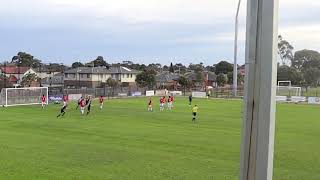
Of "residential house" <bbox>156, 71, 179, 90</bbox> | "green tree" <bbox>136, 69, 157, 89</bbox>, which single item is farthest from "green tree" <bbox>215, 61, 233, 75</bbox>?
"green tree" <bbox>136, 69, 157, 89</bbox>

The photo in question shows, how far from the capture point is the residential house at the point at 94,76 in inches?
4240

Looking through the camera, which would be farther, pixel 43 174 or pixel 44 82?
pixel 44 82

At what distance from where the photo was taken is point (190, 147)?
18.9m

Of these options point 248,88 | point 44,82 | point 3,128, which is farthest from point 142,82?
point 248,88

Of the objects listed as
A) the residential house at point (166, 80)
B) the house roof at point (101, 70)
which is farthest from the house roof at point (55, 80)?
the residential house at point (166, 80)

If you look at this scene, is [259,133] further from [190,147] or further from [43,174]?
[190,147]

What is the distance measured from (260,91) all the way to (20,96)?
161ft

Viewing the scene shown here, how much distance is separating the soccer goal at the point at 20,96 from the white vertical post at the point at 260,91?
152 feet

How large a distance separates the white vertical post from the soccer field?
5.72 metres

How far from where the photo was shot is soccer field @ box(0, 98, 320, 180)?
13258mm

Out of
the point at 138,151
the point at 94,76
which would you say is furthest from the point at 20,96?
the point at 94,76

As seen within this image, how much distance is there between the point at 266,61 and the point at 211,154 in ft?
49.8

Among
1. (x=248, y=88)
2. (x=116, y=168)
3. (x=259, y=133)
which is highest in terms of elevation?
(x=248, y=88)

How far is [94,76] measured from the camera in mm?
107938
